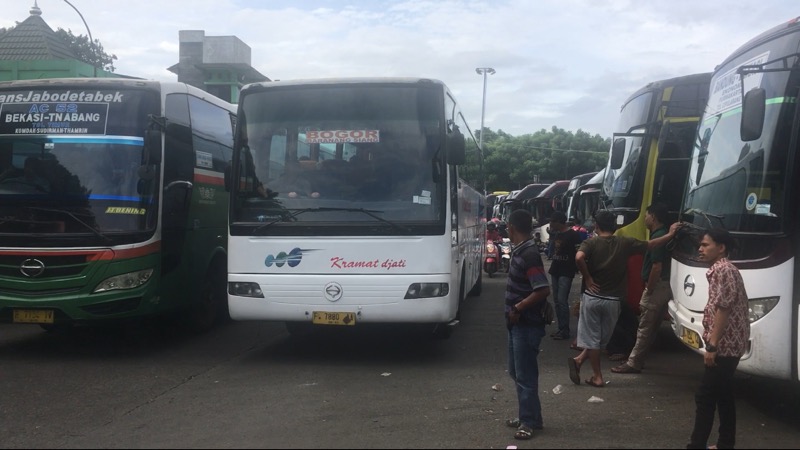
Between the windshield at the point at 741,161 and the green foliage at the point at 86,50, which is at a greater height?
the green foliage at the point at 86,50

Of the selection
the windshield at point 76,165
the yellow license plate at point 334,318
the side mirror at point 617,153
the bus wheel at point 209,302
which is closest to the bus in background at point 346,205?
the yellow license plate at point 334,318

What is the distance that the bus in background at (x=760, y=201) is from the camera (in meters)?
5.77

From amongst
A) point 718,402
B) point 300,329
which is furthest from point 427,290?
point 718,402

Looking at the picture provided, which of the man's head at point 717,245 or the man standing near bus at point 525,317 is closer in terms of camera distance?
the man's head at point 717,245

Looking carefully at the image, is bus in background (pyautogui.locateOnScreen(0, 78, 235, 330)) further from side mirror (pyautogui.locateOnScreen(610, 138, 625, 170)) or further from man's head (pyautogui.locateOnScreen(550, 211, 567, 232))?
side mirror (pyautogui.locateOnScreen(610, 138, 625, 170))

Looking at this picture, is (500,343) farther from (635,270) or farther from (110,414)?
(110,414)

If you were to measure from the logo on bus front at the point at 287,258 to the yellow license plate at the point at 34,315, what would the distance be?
2.55m

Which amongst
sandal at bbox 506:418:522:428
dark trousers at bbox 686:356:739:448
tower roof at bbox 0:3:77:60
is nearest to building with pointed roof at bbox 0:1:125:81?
tower roof at bbox 0:3:77:60

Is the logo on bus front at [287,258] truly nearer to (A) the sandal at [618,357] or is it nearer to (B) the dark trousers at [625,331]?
(A) the sandal at [618,357]

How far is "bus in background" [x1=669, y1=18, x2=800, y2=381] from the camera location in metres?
5.77

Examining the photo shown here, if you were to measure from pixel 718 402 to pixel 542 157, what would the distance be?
54.7m

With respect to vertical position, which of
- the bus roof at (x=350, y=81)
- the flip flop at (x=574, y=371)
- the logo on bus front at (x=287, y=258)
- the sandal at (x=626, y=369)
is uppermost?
the bus roof at (x=350, y=81)

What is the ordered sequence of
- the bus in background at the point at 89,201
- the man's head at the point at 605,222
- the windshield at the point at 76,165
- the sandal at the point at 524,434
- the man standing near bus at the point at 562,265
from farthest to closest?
1. the man standing near bus at the point at 562,265
2. the windshield at the point at 76,165
3. the bus in background at the point at 89,201
4. the man's head at the point at 605,222
5. the sandal at the point at 524,434

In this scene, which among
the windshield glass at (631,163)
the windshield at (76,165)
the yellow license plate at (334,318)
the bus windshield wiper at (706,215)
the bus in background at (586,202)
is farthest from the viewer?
the bus in background at (586,202)
